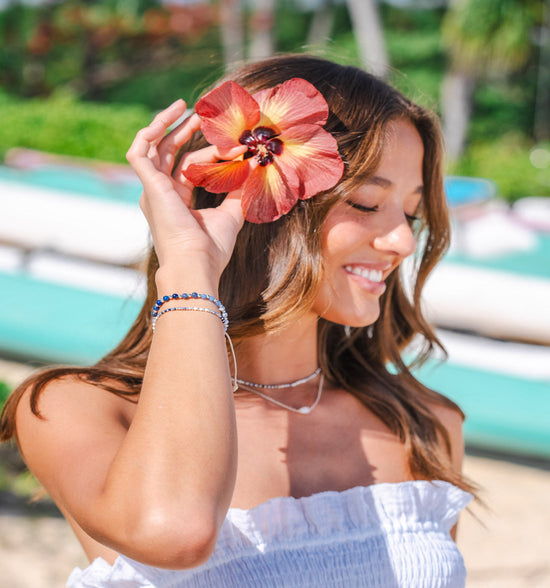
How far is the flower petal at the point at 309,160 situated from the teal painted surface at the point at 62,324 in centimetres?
460

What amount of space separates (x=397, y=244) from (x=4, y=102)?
640 inches

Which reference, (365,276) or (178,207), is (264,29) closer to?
(365,276)

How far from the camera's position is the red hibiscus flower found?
162 centimetres

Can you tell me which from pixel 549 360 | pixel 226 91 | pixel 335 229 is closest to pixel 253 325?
pixel 335 229

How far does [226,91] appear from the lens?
1589mm

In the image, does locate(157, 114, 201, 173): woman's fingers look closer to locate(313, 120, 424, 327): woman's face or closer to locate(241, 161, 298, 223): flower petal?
locate(241, 161, 298, 223): flower petal

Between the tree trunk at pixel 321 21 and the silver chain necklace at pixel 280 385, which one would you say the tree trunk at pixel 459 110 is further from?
the silver chain necklace at pixel 280 385

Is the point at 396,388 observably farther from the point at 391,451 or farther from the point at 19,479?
the point at 19,479

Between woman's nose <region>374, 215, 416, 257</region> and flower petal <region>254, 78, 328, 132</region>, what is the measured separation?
34 cm

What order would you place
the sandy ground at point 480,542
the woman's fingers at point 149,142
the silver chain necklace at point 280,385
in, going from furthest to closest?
the sandy ground at point 480,542
the silver chain necklace at point 280,385
the woman's fingers at point 149,142

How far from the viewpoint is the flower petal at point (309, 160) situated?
1.63 m

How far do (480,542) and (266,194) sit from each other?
3.24 meters

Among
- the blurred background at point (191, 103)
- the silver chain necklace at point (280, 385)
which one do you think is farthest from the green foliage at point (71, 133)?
the silver chain necklace at point (280, 385)

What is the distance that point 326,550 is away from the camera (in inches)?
67.8
